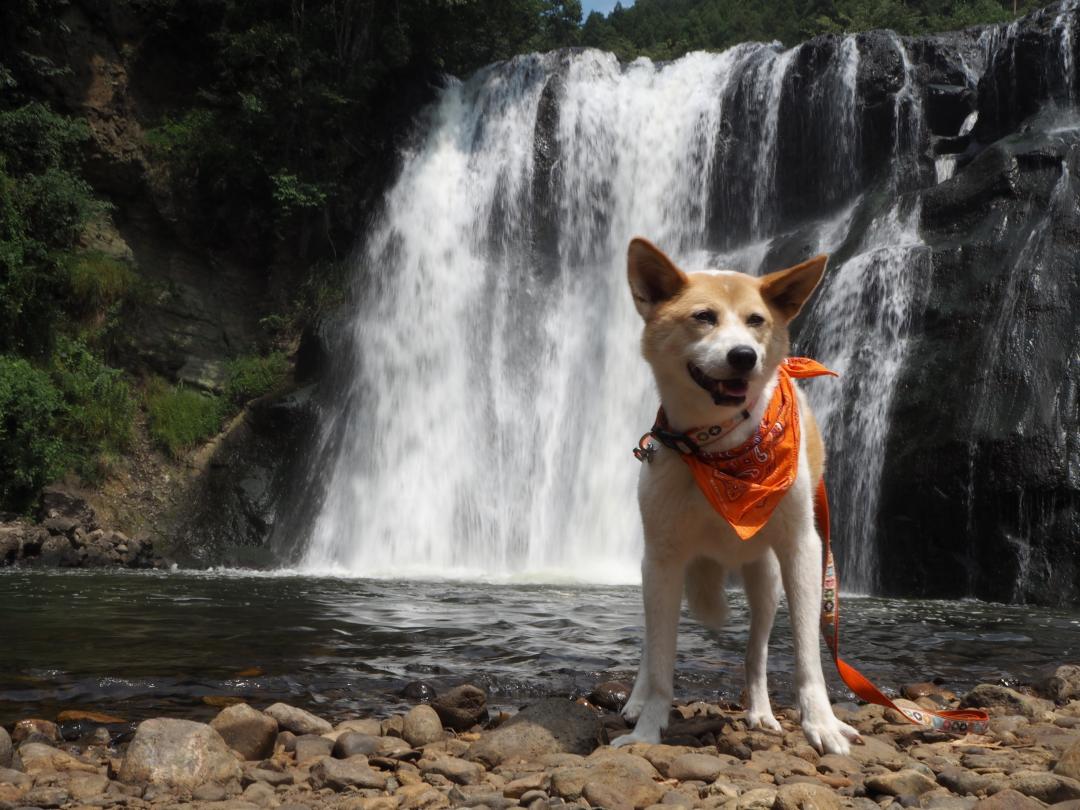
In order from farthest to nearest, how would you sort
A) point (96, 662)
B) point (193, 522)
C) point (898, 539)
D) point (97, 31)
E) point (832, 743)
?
1. point (97, 31)
2. point (193, 522)
3. point (898, 539)
4. point (96, 662)
5. point (832, 743)

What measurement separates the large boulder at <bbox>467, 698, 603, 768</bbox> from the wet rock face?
9.38 m

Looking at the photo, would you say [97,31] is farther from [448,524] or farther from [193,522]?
[448,524]

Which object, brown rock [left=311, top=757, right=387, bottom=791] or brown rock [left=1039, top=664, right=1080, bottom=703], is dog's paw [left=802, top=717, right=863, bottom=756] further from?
brown rock [left=1039, top=664, right=1080, bottom=703]

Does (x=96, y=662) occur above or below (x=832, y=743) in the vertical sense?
below

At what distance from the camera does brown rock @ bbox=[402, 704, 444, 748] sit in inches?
141

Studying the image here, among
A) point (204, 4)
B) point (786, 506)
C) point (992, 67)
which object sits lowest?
point (786, 506)

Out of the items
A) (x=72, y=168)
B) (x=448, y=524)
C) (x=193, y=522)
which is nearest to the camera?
(x=448, y=524)

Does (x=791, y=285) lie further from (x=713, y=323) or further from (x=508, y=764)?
(x=508, y=764)

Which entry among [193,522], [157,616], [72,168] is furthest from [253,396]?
[157,616]

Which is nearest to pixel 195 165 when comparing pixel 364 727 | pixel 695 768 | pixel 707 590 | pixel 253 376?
pixel 253 376

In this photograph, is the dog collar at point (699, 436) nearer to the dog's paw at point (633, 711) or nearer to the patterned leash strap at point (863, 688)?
the patterned leash strap at point (863, 688)

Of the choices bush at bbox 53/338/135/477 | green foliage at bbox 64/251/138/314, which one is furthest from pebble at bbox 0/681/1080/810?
green foliage at bbox 64/251/138/314

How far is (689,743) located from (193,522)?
53.9 feet

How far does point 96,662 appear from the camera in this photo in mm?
5254
